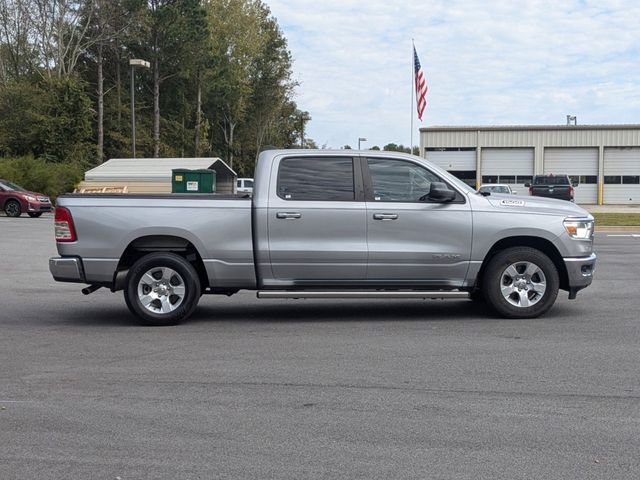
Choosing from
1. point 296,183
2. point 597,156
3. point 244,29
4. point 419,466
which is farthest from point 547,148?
point 419,466

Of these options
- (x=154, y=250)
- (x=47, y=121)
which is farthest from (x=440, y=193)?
(x=47, y=121)

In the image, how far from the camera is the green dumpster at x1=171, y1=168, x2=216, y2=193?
34625mm

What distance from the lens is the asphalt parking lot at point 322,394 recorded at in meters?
4.73

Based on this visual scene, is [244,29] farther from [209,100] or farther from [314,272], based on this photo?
[314,272]

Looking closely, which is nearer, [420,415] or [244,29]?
[420,415]

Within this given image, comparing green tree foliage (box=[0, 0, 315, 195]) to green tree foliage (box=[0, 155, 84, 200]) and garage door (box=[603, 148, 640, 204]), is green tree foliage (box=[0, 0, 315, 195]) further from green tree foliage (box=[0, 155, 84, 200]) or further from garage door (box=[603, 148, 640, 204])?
garage door (box=[603, 148, 640, 204])

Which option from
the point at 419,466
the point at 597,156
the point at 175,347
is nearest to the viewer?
the point at 419,466

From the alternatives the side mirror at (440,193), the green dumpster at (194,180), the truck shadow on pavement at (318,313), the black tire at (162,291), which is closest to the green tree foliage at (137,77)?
the green dumpster at (194,180)

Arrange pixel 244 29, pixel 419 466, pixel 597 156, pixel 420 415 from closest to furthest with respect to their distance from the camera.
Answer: pixel 419 466, pixel 420 415, pixel 597 156, pixel 244 29

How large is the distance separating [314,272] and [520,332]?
2314 millimetres

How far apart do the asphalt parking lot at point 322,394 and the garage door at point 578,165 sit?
4995 cm

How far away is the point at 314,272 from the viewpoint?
9039 mm

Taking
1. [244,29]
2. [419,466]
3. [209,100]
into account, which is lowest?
[419,466]

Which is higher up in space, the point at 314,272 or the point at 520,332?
the point at 314,272
